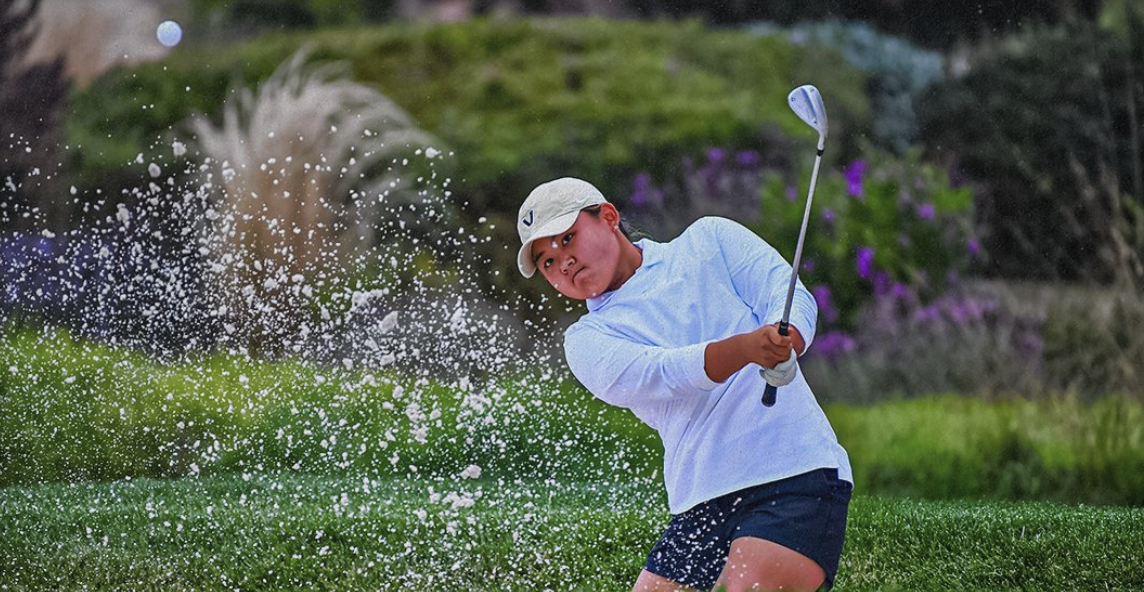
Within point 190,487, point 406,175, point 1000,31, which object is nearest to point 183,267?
point 406,175

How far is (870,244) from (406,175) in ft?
8.38

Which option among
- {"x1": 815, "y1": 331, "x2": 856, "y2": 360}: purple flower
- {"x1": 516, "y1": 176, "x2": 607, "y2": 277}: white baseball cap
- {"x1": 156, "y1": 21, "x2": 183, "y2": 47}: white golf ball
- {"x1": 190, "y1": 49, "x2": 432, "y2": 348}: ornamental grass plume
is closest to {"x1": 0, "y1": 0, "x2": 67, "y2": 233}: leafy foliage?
{"x1": 156, "y1": 21, "x2": 183, "y2": 47}: white golf ball

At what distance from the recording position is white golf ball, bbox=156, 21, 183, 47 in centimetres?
815

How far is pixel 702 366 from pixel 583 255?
409 millimetres

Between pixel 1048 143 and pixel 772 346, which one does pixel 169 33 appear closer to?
pixel 1048 143

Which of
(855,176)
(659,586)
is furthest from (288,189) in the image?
(659,586)

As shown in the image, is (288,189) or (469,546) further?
(288,189)

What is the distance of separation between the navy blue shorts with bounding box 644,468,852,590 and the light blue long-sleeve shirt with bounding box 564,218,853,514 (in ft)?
0.09

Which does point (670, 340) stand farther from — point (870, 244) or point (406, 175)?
point (406, 175)

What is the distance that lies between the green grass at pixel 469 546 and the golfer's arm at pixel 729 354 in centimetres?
189

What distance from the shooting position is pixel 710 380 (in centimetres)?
233

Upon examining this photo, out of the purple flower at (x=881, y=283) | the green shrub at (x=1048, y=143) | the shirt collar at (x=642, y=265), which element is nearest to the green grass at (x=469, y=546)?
the purple flower at (x=881, y=283)

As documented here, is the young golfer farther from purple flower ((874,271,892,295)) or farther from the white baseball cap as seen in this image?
purple flower ((874,271,892,295))

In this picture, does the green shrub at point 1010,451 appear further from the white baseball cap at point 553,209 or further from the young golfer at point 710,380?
the white baseball cap at point 553,209
